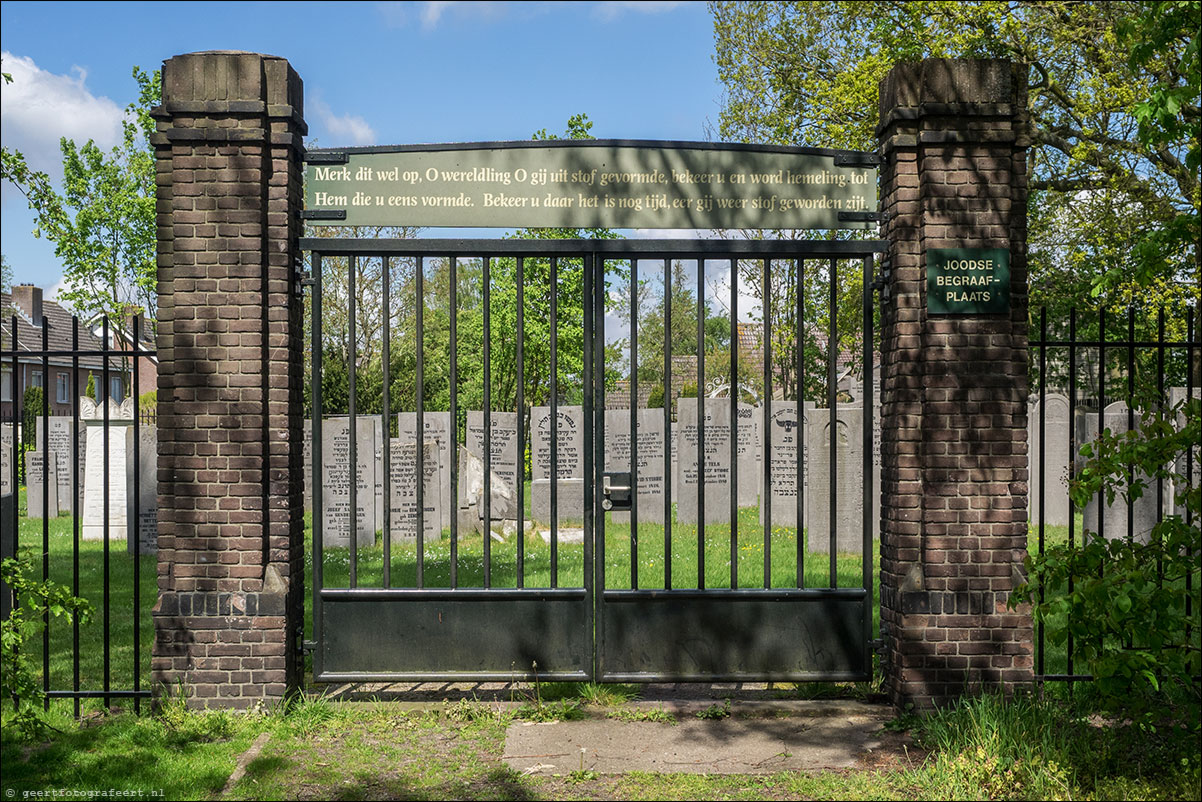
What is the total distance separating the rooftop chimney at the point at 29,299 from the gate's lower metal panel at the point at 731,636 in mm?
47460

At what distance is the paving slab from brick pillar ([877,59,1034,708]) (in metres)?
0.48

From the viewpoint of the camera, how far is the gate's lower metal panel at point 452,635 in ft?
18.8

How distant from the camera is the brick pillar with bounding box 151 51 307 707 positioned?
545cm

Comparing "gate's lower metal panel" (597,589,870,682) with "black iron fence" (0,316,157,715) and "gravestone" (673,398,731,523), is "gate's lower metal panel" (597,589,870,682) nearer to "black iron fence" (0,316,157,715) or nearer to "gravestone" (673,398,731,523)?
"black iron fence" (0,316,157,715)

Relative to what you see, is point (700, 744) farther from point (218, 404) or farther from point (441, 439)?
point (441, 439)

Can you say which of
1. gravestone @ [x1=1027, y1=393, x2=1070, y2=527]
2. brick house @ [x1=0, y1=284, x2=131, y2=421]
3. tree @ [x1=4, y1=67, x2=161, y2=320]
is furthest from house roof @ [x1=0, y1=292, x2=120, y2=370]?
gravestone @ [x1=1027, y1=393, x2=1070, y2=527]

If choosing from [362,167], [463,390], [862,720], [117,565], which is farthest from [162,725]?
[463,390]

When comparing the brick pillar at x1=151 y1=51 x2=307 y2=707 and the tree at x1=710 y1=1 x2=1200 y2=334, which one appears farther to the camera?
the tree at x1=710 y1=1 x2=1200 y2=334

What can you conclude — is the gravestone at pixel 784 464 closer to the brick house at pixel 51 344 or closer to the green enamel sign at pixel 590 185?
the green enamel sign at pixel 590 185

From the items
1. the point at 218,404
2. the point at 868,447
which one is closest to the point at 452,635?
the point at 218,404

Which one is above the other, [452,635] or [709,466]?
[709,466]

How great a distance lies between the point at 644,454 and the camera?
14742 millimetres

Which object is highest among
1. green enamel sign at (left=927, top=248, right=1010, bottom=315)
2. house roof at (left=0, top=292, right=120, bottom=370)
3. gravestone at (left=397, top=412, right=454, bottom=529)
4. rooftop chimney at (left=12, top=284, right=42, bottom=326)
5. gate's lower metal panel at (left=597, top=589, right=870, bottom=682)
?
rooftop chimney at (left=12, top=284, right=42, bottom=326)

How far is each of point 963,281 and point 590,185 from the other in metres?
2.23
